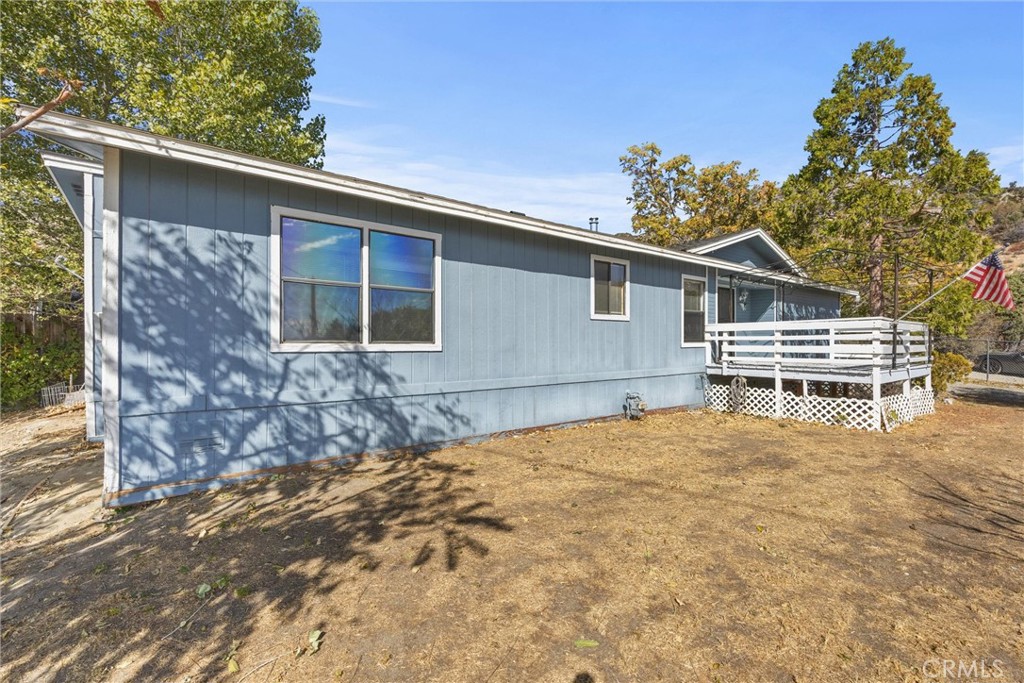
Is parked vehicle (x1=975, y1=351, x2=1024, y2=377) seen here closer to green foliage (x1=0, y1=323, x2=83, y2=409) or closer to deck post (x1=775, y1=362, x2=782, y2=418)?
deck post (x1=775, y1=362, x2=782, y2=418)

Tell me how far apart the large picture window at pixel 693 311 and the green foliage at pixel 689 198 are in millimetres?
12716

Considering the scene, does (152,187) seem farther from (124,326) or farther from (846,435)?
(846,435)

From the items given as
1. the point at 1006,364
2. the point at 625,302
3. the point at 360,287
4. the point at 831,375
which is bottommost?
the point at 1006,364

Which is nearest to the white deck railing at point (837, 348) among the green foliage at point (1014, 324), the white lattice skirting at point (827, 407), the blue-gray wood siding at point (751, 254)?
the white lattice skirting at point (827, 407)

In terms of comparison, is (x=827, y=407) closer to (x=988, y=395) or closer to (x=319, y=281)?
(x=988, y=395)

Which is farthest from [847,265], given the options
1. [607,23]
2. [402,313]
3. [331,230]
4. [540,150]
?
[331,230]

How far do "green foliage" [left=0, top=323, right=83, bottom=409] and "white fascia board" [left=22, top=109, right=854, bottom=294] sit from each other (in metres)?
9.91

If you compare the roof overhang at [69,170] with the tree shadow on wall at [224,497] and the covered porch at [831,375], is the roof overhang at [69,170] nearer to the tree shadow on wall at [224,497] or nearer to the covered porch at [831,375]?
the tree shadow on wall at [224,497]

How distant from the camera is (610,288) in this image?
30.0ft

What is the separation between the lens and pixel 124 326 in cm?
447

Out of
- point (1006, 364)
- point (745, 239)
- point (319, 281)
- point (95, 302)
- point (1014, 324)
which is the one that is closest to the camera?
point (319, 281)

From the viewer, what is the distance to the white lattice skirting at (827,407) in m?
8.47

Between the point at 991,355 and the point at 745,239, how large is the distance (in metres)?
17.1

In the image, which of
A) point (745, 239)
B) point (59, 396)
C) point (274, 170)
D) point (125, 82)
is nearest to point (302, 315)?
point (274, 170)
